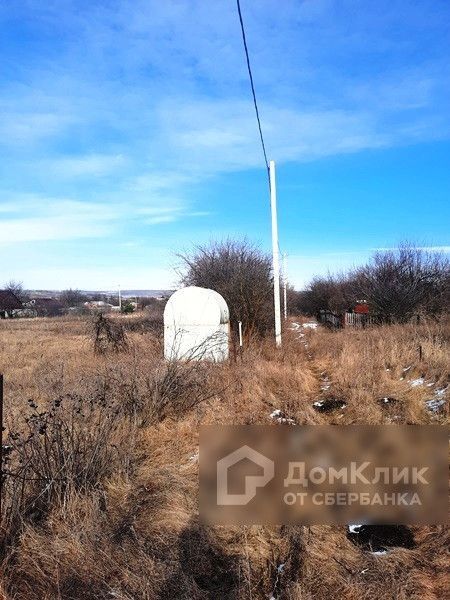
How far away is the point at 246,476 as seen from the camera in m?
4.38

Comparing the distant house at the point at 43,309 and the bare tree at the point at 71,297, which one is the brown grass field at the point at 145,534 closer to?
the distant house at the point at 43,309

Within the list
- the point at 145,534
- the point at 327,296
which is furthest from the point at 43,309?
the point at 145,534

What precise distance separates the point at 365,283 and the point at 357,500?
26345 mm

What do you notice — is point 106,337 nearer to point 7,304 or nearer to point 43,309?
point 43,309

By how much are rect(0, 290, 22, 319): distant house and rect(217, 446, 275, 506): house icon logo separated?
63921mm

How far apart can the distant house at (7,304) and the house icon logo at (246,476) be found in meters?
63.9

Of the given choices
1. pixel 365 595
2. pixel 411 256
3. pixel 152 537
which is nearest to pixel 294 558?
pixel 365 595

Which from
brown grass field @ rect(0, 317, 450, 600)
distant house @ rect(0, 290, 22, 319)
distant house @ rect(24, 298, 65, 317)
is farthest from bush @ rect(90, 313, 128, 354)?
distant house @ rect(0, 290, 22, 319)

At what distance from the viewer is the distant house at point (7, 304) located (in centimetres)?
6325

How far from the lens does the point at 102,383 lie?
253 inches

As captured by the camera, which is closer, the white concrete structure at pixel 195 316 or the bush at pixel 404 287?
the white concrete structure at pixel 195 316

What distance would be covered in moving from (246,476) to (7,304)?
68186 mm

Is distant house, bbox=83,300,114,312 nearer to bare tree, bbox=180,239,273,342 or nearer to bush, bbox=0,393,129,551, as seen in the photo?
bare tree, bbox=180,239,273,342

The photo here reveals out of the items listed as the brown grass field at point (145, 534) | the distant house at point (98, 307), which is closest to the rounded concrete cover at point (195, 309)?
the brown grass field at point (145, 534)
